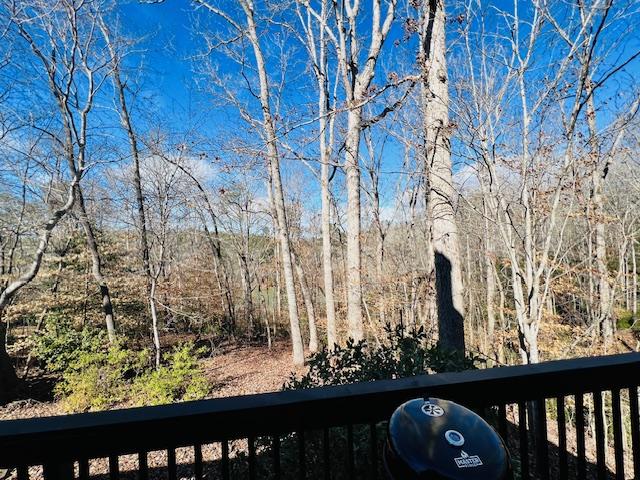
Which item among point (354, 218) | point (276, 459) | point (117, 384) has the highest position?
point (354, 218)

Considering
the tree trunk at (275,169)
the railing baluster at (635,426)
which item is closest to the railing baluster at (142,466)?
the railing baluster at (635,426)

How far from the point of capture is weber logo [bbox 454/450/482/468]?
72 centimetres

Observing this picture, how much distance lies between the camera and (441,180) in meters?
4.55

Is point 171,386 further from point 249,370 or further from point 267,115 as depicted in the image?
point 267,115

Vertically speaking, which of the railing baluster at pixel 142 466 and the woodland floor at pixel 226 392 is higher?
the railing baluster at pixel 142 466

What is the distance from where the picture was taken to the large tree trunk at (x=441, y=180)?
4.36 m

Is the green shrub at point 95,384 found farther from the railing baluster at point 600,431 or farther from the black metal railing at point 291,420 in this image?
the railing baluster at point 600,431

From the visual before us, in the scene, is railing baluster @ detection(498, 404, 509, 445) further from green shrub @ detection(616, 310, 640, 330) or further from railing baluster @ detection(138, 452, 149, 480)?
green shrub @ detection(616, 310, 640, 330)

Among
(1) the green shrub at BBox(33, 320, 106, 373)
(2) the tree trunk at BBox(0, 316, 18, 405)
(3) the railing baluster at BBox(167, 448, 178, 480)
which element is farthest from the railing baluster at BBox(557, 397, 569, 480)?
(2) the tree trunk at BBox(0, 316, 18, 405)

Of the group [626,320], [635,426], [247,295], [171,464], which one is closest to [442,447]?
[171,464]

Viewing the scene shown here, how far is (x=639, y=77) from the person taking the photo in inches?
195

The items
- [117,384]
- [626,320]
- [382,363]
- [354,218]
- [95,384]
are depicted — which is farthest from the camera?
[626,320]

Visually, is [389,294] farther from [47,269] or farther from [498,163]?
[47,269]

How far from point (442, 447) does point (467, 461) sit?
0.17 feet
